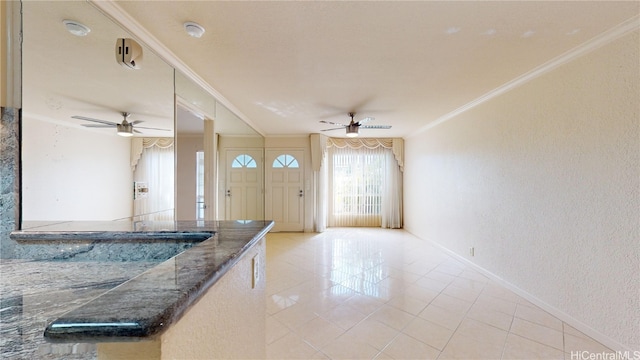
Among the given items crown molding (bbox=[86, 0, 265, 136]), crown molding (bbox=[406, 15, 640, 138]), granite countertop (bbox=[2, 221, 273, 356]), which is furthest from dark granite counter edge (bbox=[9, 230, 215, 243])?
crown molding (bbox=[406, 15, 640, 138])

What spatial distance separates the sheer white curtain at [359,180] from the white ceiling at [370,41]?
2.97 metres

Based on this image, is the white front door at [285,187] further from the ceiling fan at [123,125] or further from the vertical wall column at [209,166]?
the ceiling fan at [123,125]

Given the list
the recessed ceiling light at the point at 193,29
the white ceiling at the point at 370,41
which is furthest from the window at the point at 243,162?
the recessed ceiling light at the point at 193,29

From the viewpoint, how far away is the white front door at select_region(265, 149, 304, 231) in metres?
5.70

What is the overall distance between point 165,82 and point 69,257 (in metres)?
1.60

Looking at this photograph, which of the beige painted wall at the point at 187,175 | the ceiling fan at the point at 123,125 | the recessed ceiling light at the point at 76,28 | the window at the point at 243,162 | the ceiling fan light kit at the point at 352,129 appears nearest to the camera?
the recessed ceiling light at the point at 76,28

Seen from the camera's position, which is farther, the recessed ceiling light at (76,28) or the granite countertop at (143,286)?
the recessed ceiling light at (76,28)

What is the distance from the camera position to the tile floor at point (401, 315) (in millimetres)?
1757

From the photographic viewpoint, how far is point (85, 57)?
142cm

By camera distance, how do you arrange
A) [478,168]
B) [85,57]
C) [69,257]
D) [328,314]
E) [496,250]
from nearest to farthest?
[69,257] → [85,57] → [328,314] → [496,250] → [478,168]

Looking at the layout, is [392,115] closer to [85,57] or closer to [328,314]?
[328,314]

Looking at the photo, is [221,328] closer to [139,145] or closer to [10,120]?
[10,120]

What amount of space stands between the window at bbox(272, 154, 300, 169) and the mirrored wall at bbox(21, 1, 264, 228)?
3490mm

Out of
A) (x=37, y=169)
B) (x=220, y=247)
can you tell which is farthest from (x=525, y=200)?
(x=37, y=169)
